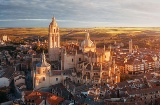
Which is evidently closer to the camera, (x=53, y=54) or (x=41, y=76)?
(x=41, y=76)

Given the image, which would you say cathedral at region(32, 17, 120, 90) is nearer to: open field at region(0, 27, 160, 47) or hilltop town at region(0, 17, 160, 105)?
hilltop town at region(0, 17, 160, 105)

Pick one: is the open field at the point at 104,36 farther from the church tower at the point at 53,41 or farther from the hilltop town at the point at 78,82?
the hilltop town at the point at 78,82

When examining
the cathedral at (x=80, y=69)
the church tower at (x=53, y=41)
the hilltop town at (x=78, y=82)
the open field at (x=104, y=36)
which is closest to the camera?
the hilltop town at (x=78, y=82)

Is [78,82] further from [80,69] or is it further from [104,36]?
[104,36]

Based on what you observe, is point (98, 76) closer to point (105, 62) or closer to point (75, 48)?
point (105, 62)

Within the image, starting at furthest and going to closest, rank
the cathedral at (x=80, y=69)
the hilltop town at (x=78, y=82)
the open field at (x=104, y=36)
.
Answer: the open field at (x=104, y=36) < the cathedral at (x=80, y=69) < the hilltop town at (x=78, y=82)

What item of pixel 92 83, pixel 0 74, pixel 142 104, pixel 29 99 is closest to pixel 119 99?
pixel 142 104

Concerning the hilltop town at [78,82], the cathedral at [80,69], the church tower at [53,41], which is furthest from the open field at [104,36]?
the cathedral at [80,69]

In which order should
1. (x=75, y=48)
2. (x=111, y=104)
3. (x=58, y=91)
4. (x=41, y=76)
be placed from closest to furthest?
(x=111, y=104), (x=58, y=91), (x=41, y=76), (x=75, y=48)
